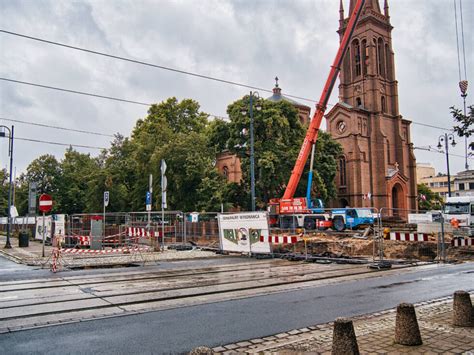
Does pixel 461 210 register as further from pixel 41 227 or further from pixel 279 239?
pixel 41 227

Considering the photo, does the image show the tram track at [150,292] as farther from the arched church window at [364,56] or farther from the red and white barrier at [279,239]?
the arched church window at [364,56]

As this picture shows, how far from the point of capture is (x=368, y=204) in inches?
2281

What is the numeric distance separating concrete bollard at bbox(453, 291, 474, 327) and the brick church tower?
52824 mm

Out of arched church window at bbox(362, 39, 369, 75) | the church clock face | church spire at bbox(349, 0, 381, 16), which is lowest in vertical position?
the church clock face

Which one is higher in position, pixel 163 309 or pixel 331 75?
pixel 331 75

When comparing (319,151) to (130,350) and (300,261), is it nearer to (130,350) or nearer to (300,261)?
(300,261)

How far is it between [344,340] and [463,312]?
2660mm

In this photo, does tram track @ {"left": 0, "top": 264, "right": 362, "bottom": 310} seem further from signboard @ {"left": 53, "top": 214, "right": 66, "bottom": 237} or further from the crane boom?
the crane boom

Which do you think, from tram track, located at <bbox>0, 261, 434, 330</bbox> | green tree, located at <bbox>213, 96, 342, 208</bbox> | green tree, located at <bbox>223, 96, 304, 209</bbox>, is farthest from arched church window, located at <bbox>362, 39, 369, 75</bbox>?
tram track, located at <bbox>0, 261, 434, 330</bbox>

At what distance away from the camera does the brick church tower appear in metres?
59.5

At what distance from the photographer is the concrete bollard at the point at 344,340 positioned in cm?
460

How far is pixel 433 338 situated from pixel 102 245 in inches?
832

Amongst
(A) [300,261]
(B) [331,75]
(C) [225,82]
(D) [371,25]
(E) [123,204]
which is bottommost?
(A) [300,261]

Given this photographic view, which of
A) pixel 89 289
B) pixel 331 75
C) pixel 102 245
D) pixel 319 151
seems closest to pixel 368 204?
pixel 319 151
